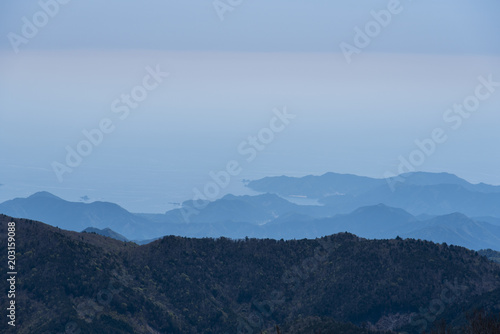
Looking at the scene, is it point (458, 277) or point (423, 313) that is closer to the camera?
point (423, 313)

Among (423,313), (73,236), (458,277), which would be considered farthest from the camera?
(73,236)

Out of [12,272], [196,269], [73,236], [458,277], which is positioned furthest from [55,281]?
[458,277]

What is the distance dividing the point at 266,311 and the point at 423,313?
30.9 m

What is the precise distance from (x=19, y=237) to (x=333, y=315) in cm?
6095

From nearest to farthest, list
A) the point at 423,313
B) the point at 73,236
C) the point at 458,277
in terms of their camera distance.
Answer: the point at 423,313 < the point at 458,277 < the point at 73,236

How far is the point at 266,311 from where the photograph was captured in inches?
5743

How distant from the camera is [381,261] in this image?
146625mm

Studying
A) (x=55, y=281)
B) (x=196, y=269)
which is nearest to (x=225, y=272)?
(x=196, y=269)

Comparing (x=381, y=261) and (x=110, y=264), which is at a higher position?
(x=110, y=264)

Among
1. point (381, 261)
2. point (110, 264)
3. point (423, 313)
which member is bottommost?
point (423, 313)

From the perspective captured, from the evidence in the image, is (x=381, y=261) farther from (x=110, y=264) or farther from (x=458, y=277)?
(x=110, y=264)

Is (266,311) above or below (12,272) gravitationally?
below

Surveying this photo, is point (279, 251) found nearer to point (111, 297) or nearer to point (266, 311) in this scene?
point (266, 311)

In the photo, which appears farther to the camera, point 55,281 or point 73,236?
point 73,236
